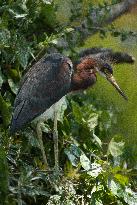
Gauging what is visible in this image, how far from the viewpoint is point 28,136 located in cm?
241

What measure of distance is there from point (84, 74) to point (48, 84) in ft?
0.57

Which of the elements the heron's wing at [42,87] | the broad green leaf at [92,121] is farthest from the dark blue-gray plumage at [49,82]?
the broad green leaf at [92,121]

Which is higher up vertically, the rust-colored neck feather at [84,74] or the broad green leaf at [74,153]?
the rust-colored neck feather at [84,74]

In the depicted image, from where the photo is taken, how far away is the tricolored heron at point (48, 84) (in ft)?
7.21

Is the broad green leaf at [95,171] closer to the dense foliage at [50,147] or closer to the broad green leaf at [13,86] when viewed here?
the dense foliage at [50,147]

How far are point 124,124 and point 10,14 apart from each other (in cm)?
83

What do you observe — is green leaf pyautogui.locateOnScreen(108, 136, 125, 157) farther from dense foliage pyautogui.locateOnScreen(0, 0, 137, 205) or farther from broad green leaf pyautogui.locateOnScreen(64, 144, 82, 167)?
broad green leaf pyautogui.locateOnScreen(64, 144, 82, 167)

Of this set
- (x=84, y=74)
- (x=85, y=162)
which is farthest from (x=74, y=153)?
(x=84, y=74)

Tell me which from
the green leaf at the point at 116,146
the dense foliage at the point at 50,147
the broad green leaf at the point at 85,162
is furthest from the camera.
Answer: the green leaf at the point at 116,146

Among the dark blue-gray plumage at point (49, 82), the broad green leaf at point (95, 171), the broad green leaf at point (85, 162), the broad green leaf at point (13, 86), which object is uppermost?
the dark blue-gray plumage at point (49, 82)

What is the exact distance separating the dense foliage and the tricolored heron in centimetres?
9

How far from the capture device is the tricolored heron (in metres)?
2.20

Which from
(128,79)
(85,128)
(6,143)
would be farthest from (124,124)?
(6,143)

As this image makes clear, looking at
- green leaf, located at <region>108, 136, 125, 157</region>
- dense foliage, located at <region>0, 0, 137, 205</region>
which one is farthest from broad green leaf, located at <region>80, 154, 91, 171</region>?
green leaf, located at <region>108, 136, 125, 157</region>
